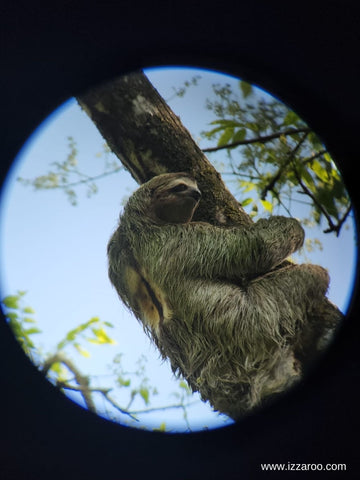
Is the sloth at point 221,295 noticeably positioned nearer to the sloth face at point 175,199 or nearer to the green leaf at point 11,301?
the sloth face at point 175,199

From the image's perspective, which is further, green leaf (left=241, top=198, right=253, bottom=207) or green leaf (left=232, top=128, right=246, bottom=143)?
green leaf (left=241, top=198, right=253, bottom=207)

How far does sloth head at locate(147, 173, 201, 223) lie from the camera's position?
3.56m

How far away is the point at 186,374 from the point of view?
3541 mm

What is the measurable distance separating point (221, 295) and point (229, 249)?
37cm

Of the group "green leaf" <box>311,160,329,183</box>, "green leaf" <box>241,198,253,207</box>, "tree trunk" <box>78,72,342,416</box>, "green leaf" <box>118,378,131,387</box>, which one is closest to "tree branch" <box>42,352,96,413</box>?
"green leaf" <box>118,378,131,387</box>

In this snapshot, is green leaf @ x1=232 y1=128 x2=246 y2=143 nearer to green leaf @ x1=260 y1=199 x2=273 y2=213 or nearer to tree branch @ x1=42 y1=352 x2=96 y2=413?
green leaf @ x1=260 y1=199 x2=273 y2=213

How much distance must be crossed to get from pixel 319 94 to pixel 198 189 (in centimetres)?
120

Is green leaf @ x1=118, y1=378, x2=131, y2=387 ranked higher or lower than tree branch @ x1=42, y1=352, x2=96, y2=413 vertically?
lower

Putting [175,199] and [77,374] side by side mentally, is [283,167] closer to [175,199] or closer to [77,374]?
[175,199]

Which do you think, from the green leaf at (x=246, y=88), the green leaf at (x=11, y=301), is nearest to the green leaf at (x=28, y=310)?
the green leaf at (x=11, y=301)

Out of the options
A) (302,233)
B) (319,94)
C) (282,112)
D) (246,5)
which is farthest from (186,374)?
(246,5)

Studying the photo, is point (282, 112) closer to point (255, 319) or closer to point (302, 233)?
point (302, 233)

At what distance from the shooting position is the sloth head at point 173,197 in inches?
140

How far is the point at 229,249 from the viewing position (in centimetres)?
344
